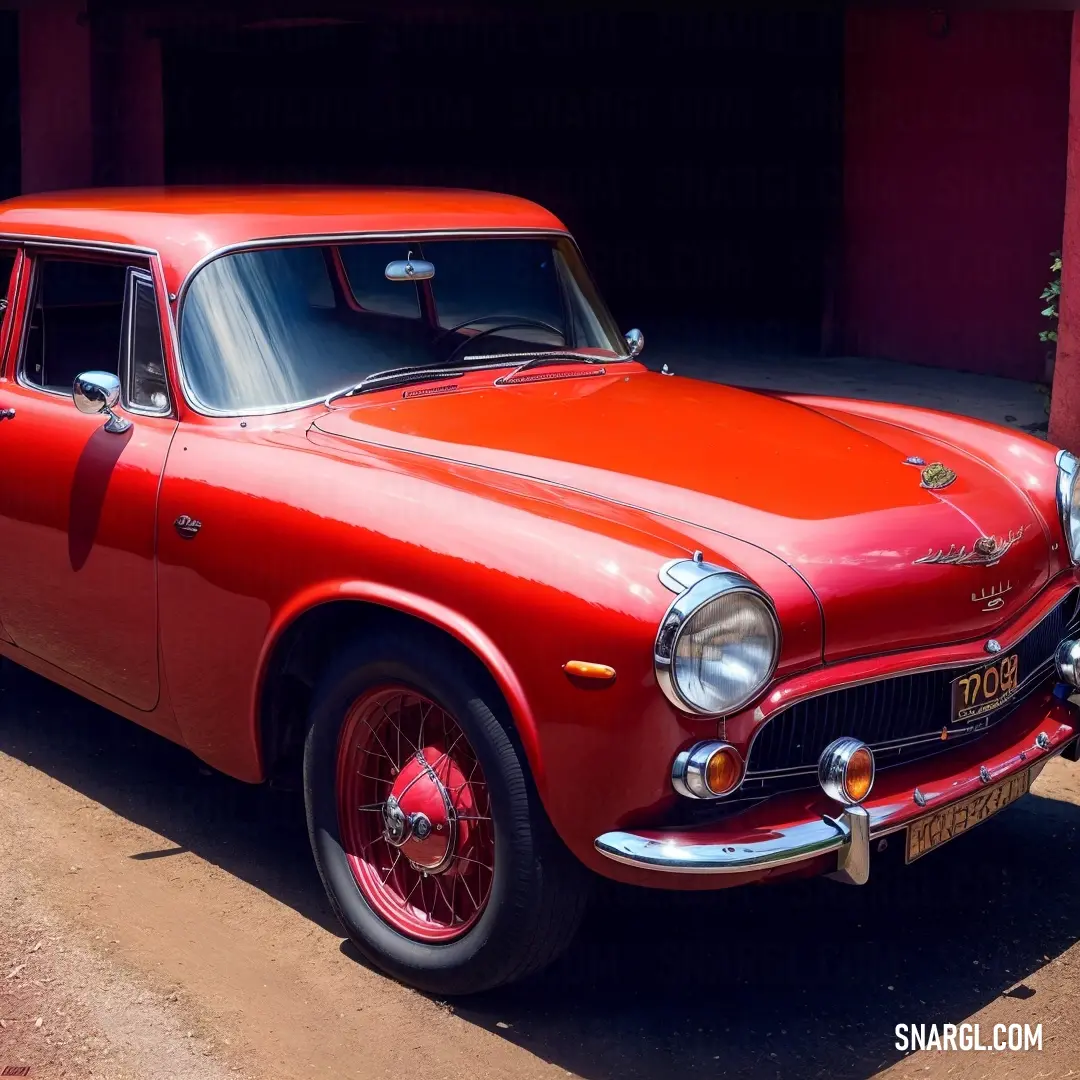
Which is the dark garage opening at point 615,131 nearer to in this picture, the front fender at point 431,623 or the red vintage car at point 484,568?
the red vintage car at point 484,568

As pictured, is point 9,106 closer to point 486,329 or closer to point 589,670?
point 486,329

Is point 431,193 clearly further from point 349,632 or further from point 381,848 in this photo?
point 381,848

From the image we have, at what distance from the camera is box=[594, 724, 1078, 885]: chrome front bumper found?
3025 mm

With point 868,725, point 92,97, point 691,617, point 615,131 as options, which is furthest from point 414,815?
point 615,131

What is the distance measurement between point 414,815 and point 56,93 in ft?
30.2

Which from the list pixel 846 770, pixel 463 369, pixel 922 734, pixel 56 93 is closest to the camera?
pixel 846 770

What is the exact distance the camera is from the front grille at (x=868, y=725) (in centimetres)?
321

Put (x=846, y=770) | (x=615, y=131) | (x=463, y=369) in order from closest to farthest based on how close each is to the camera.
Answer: (x=846, y=770)
(x=463, y=369)
(x=615, y=131)

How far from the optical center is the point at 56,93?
443 inches

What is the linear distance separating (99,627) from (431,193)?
1.73 m

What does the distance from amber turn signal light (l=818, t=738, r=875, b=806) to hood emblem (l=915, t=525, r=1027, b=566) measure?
1.55 ft

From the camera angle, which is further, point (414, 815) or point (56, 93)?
point (56, 93)

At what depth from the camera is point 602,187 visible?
14.7 m

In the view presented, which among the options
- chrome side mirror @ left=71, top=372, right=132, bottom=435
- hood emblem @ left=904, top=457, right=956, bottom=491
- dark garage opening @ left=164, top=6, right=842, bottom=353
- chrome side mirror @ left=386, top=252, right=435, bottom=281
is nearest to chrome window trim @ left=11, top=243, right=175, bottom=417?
chrome side mirror @ left=71, top=372, right=132, bottom=435
